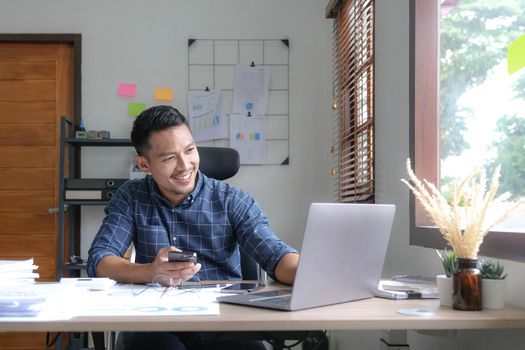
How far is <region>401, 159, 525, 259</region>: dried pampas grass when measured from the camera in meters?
1.32

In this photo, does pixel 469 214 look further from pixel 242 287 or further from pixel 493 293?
pixel 242 287

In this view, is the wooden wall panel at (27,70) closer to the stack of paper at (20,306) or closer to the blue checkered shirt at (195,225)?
the blue checkered shirt at (195,225)

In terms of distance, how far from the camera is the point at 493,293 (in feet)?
4.37

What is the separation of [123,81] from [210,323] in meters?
3.05

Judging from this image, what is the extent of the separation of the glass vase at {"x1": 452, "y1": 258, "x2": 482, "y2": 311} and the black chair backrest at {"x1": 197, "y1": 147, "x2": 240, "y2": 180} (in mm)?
1203

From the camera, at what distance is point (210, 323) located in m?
1.15

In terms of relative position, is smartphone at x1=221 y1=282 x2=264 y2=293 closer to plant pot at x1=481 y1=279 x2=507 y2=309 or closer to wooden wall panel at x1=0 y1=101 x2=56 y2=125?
plant pot at x1=481 y1=279 x2=507 y2=309

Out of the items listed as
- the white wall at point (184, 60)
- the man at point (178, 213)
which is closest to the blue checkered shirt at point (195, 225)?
the man at point (178, 213)

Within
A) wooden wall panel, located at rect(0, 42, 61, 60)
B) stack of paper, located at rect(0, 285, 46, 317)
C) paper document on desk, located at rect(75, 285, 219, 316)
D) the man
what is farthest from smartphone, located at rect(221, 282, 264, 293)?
wooden wall panel, located at rect(0, 42, 61, 60)

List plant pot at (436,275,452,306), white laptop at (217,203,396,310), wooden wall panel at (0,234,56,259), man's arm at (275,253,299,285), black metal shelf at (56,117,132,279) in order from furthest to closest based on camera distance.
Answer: wooden wall panel at (0,234,56,259) < black metal shelf at (56,117,132,279) < man's arm at (275,253,299,285) < plant pot at (436,275,452,306) < white laptop at (217,203,396,310)

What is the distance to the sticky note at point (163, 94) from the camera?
13.0 ft

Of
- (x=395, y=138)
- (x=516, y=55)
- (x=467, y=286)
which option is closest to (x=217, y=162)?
(x=395, y=138)

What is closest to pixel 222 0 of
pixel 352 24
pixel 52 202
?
pixel 352 24

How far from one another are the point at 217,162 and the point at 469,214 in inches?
47.5
